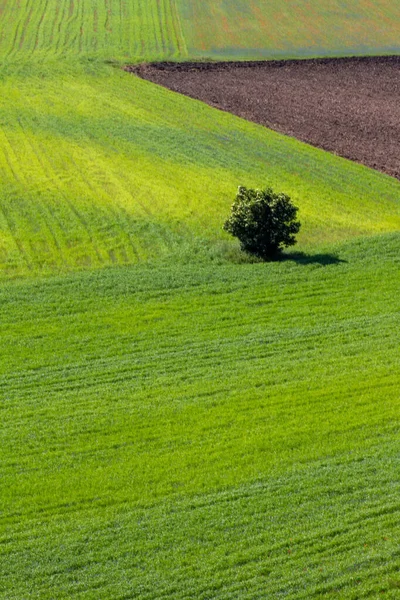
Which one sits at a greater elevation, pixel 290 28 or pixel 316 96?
pixel 290 28

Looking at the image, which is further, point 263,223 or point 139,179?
point 139,179

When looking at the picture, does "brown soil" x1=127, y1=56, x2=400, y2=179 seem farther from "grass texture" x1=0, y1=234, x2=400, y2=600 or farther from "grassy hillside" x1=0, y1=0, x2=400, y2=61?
"grass texture" x1=0, y1=234, x2=400, y2=600

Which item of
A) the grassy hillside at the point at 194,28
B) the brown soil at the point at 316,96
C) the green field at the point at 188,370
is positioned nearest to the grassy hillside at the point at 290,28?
the grassy hillside at the point at 194,28

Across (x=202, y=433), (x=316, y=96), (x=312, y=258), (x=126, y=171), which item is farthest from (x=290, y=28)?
(x=202, y=433)

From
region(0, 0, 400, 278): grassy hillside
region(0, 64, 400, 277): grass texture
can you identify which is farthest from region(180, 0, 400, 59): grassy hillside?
region(0, 64, 400, 277): grass texture

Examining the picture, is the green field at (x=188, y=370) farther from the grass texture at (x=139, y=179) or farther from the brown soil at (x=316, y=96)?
the brown soil at (x=316, y=96)

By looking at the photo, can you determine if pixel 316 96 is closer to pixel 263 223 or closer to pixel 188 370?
pixel 263 223

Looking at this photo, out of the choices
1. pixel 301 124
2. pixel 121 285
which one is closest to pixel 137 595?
pixel 121 285
